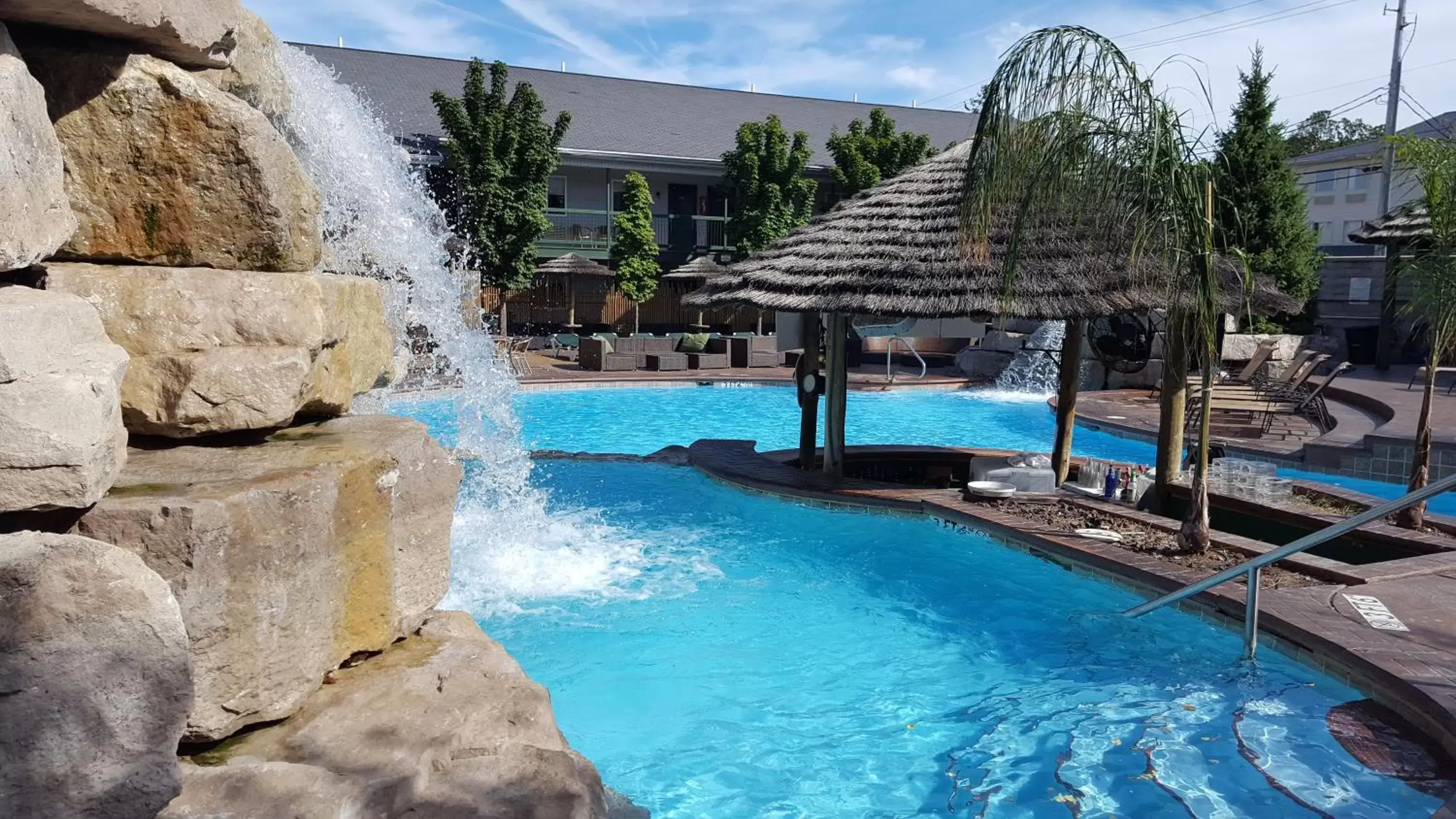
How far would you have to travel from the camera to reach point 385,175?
4984mm

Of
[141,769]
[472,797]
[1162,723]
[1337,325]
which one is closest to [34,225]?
[141,769]

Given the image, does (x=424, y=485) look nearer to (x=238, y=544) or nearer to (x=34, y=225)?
(x=238, y=544)

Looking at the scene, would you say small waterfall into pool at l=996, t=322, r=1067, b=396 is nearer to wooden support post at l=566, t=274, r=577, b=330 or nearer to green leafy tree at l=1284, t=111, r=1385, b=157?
wooden support post at l=566, t=274, r=577, b=330

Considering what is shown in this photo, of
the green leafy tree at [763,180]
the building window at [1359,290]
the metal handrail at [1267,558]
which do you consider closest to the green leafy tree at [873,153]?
the green leafy tree at [763,180]

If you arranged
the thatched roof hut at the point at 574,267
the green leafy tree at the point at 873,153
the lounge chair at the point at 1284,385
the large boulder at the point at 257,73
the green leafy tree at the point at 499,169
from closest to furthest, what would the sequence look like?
the large boulder at the point at 257,73
the lounge chair at the point at 1284,385
the green leafy tree at the point at 499,169
the thatched roof hut at the point at 574,267
the green leafy tree at the point at 873,153

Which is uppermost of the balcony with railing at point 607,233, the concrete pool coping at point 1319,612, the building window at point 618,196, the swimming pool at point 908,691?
the building window at point 618,196

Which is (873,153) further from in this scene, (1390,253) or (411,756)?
(411,756)

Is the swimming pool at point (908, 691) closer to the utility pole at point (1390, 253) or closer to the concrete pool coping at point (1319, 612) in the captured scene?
the concrete pool coping at point (1319, 612)

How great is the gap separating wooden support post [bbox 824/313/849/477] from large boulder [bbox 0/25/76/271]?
9179 mm

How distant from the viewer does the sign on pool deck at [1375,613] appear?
5676mm

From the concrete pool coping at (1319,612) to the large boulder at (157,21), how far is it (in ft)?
16.1

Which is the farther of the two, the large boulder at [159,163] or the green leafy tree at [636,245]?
the green leafy tree at [636,245]

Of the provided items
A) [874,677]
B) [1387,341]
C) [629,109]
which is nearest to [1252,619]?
[874,677]

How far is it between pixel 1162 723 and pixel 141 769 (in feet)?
16.0
